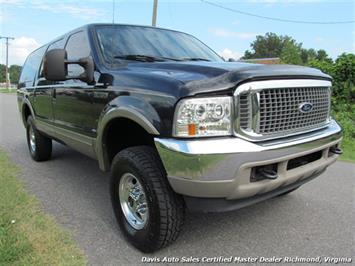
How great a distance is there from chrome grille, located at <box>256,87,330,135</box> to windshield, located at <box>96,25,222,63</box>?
4.66 ft

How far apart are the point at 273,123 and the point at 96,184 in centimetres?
285

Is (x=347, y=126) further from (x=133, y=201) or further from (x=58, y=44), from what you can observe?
(x=133, y=201)

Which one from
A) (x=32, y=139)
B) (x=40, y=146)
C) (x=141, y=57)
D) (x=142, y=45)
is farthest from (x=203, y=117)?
(x=32, y=139)

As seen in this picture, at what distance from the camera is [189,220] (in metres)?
3.55

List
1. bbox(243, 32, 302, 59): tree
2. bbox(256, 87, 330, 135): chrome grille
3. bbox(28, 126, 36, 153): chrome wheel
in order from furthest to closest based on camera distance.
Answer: bbox(243, 32, 302, 59): tree
bbox(28, 126, 36, 153): chrome wheel
bbox(256, 87, 330, 135): chrome grille

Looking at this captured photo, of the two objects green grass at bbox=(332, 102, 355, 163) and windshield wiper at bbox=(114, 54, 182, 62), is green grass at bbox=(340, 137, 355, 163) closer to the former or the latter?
green grass at bbox=(332, 102, 355, 163)

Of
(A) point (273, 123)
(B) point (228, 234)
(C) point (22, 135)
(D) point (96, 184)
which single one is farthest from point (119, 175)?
(C) point (22, 135)

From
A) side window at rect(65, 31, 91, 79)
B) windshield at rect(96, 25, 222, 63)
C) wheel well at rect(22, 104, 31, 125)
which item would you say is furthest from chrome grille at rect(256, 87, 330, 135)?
wheel well at rect(22, 104, 31, 125)

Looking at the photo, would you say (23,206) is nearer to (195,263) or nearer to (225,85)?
(195,263)

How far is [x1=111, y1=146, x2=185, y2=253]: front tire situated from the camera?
Answer: 2.64m

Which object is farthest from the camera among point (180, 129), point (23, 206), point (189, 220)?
point (23, 206)

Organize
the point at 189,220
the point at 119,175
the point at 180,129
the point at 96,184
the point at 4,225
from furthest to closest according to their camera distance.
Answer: the point at 96,184
the point at 189,220
the point at 4,225
the point at 119,175
the point at 180,129

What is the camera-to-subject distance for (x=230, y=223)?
3.48 metres

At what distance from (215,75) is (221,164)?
64cm
